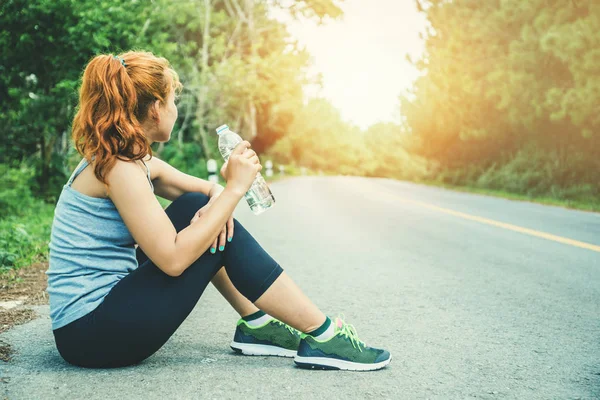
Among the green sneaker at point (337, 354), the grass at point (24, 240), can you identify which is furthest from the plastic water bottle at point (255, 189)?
the grass at point (24, 240)

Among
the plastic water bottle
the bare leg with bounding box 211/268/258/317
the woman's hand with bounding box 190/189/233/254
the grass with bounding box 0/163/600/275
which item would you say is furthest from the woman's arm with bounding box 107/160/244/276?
the grass with bounding box 0/163/600/275

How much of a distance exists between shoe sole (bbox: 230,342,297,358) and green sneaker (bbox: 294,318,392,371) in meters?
0.25

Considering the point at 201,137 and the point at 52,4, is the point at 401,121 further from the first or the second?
the point at 52,4

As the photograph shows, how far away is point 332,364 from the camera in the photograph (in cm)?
299

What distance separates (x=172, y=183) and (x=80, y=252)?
784 millimetres

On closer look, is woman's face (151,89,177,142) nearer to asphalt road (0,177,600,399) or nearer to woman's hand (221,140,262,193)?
woman's hand (221,140,262,193)

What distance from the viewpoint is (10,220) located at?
8633 millimetres

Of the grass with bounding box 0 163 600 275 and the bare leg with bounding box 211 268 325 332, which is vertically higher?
the bare leg with bounding box 211 268 325 332

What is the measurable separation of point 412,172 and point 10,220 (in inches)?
1298

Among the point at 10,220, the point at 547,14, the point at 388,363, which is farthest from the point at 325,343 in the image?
the point at 547,14

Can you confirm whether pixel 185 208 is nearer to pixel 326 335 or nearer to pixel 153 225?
pixel 153 225

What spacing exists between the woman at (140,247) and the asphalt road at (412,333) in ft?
0.58

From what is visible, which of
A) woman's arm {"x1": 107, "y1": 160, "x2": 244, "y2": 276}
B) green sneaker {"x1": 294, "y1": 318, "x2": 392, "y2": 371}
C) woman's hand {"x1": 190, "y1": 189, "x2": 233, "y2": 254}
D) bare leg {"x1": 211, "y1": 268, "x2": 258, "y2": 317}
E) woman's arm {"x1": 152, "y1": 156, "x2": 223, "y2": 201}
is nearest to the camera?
woman's arm {"x1": 107, "y1": 160, "x2": 244, "y2": 276}

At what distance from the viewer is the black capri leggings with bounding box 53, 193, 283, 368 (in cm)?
272
